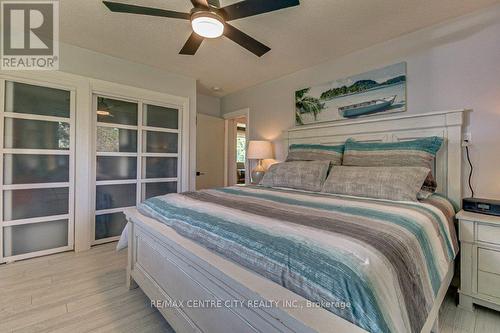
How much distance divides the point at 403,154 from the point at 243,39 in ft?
5.60

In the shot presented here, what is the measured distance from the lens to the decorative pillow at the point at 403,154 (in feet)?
6.44

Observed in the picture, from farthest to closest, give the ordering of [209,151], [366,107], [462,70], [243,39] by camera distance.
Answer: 1. [209,151]
2. [366,107]
3. [462,70]
4. [243,39]

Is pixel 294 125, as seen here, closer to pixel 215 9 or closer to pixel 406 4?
pixel 406 4

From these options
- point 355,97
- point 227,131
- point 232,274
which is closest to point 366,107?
point 355,97

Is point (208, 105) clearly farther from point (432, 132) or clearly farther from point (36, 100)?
point (432, 132)

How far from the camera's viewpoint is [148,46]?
263cm

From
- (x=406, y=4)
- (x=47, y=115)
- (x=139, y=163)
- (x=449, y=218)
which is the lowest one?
(x=449, y=218)

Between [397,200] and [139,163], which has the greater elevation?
[139,163]

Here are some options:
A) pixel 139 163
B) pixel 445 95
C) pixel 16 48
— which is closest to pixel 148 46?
pixel 16 48

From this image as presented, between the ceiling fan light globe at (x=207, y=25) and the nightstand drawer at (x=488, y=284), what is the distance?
2.54m

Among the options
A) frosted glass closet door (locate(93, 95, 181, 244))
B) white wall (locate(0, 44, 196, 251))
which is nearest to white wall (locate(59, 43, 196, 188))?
white wall (locate(0, 44, 196, 251))

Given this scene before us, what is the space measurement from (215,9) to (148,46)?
1386 millimetres

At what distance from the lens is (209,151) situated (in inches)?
171

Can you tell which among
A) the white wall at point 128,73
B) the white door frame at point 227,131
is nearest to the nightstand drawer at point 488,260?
the white door frame at point 227,131
